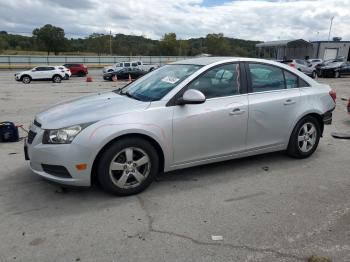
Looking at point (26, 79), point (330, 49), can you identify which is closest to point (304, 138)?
point (26, 79)

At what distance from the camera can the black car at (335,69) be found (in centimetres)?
3017

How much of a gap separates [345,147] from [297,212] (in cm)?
321

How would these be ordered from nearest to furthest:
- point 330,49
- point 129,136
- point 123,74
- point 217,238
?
1. point 217,238
2. point 129,136
3. point 123,74
4. point 330,49

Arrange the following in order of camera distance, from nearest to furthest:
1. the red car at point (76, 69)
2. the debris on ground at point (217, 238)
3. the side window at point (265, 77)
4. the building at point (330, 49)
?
the debris on ground at point (217, 238)
the side window at point (265, 77)
the red car at point (76, 69)
the building at point (330, 49)

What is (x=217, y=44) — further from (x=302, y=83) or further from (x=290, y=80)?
(x=290, y=80)

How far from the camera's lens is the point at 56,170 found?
388 centimetres

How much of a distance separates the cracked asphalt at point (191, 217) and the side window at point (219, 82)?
3.74 ft

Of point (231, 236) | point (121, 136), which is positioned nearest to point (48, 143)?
point (121, 136)

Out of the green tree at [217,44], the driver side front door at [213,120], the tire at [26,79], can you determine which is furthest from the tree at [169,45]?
the driver side front door at [213,120]

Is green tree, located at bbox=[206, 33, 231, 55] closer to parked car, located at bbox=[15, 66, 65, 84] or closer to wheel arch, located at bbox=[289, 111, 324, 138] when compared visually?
parked car, located at bbox=[15, 66, 65, 84]

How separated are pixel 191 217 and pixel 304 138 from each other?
107 inches

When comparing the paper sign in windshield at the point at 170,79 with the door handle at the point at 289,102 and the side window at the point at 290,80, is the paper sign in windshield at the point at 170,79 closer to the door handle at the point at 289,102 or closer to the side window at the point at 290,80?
the door handle at the point at 289,102

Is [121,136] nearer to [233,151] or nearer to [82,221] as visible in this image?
[82,221]

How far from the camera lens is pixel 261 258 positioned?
2955 millimetres
